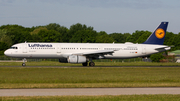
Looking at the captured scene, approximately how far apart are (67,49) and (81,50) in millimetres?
2527

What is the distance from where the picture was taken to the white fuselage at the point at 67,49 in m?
46.1

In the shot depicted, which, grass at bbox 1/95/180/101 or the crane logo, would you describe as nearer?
grass at bbox 1/95/180/101

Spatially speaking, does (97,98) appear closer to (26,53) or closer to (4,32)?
(26,53)

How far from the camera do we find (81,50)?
1909 inches

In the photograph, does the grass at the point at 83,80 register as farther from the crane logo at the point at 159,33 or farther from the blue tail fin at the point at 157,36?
the crane logo at the point at 159,33

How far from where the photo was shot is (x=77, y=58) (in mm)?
45219

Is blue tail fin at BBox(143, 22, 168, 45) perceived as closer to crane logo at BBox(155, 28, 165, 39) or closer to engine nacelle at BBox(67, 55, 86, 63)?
crane logo at BBox(155, 28, 165, 39)

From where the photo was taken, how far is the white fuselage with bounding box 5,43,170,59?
46125 mm

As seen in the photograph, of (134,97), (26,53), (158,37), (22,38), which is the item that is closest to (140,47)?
(158,37)

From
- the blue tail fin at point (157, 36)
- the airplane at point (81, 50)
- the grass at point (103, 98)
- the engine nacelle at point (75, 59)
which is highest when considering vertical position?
the blue tail fin at point (157, 36)

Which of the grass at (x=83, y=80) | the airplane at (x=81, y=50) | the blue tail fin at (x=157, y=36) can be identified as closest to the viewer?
the grass at (x=83, y=80)

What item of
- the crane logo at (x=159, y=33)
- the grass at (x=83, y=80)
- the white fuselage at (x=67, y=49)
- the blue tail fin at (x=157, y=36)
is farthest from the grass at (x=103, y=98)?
the crane logo at (x=159, y=33)

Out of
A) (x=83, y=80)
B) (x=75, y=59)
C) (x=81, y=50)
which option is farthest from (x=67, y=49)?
(x=83, y=80)

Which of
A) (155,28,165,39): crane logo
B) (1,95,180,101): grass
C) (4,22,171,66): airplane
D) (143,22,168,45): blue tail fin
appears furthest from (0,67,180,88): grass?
(155,28,165,39): crane logo
